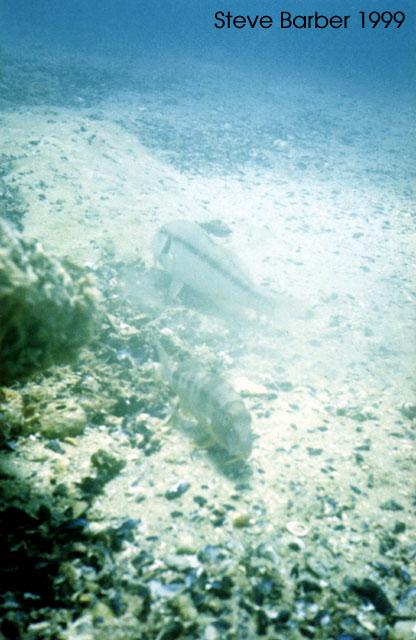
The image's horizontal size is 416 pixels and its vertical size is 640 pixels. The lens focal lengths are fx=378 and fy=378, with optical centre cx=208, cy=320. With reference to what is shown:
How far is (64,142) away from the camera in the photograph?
36.7 feet

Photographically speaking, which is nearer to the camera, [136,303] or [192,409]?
[192,409]

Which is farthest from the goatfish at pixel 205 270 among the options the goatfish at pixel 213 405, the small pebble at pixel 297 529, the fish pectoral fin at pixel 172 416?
the small pebble at pixel 297 529

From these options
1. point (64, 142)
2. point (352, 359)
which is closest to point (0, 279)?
point (352, 359)

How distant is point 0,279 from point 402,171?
606 inches

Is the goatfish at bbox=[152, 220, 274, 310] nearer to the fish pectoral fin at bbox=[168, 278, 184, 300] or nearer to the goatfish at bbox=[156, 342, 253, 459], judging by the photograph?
the fish pectoral fin at bbox=[168, 278, 184, 300]

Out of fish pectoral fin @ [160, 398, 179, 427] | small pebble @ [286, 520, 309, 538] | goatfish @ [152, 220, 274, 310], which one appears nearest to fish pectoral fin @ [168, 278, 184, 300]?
goatfish @ [152, 220, 274, 310]

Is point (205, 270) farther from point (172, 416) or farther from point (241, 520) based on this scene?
point (241, 520)

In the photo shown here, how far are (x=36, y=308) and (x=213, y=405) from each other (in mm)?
1899

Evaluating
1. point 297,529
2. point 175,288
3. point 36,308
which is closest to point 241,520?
point 297,529

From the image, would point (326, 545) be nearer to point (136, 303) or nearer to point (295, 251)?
point (136, 303)

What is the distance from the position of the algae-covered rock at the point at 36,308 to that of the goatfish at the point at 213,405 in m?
1.43

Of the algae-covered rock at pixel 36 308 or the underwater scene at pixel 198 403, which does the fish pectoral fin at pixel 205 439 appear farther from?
the algae-covered rock at pixel 36 308

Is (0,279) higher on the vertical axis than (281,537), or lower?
higher

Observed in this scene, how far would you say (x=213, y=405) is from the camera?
11.6ft
